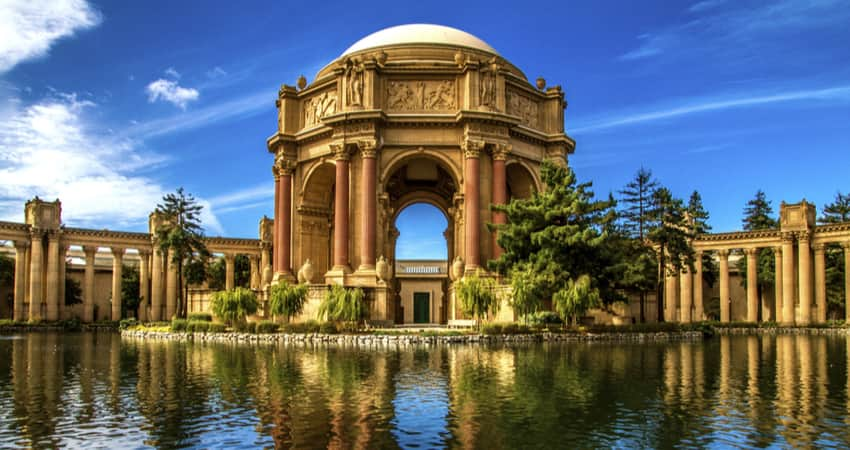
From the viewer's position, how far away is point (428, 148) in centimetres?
4756

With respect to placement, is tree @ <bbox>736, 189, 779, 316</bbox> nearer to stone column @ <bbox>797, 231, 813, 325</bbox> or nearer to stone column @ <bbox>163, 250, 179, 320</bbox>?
stone column @ <bbox>797, 231, 813, 325</bbox>

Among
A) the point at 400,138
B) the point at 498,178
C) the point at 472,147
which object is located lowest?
the point at 498,178

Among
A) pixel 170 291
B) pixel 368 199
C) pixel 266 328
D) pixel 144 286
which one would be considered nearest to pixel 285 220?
pixel 368 199

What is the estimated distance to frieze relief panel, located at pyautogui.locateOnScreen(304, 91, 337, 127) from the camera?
163 ft

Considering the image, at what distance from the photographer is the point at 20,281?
63375mm

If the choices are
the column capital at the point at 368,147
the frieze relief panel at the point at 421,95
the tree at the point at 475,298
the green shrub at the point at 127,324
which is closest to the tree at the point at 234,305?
the column capital at the point at 368,147

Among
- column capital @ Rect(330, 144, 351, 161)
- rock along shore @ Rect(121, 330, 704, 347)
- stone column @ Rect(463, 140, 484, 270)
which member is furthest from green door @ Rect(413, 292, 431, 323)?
rock along shore @ Rect(121, 330, 704, 347)

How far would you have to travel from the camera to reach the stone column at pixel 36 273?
62656mm

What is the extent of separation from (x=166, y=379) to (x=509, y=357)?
11574 mm

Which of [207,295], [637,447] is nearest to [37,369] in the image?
[637,447]

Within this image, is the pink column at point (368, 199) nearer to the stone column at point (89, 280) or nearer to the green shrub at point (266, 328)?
the green shrub at point (266, 328)

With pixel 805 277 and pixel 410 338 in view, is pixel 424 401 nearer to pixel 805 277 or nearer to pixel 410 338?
pixel 410 338

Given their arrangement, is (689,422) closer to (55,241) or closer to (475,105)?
(475,105)

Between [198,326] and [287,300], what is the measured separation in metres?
5.19
